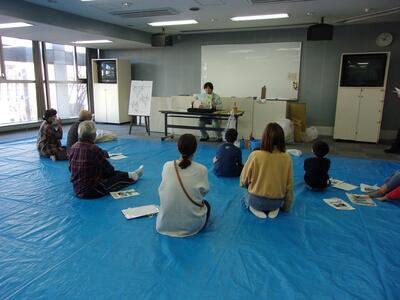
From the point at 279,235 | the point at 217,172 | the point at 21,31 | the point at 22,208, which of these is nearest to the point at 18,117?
the point at 21,31

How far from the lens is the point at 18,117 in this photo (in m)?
8.73

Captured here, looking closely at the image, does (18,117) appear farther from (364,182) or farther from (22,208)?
(364,182)

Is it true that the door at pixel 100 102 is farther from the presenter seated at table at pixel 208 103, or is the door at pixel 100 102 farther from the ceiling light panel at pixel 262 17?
the ceiling light panel at pixel 262 17

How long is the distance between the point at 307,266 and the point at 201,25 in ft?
23.1

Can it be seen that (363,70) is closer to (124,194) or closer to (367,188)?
(367,188)

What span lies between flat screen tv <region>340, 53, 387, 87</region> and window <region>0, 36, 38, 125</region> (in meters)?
8.67

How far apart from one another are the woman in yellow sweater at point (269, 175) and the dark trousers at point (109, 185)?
1.70 meters

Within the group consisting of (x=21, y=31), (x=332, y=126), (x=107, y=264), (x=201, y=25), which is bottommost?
(x=107, y=264)

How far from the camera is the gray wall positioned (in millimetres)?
7469

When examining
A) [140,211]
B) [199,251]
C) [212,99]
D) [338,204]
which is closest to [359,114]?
[212,99]

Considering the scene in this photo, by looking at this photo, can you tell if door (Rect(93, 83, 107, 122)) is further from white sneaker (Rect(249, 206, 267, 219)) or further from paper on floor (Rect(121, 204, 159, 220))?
white sneaker (Rect(249, 206, 267, 219))

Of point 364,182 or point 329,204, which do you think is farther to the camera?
point 364,182

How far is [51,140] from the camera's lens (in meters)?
5.37

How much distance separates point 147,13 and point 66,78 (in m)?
4.95
